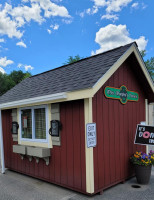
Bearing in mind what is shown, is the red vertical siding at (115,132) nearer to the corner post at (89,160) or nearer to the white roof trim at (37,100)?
the corner post at (89,160)

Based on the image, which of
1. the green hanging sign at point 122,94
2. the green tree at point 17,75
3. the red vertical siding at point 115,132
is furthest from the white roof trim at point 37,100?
the green tree at point 17,75

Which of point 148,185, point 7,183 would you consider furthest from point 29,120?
point 148,185

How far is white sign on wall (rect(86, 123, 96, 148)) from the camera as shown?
146 inches

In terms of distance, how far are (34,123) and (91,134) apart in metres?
2.06

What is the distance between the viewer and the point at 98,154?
4.00 meters

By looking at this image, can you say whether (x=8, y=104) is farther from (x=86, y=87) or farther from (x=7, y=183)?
(x=86, y=87)

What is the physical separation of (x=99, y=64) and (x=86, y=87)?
45.7 inches

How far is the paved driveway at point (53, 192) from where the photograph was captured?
3.88m

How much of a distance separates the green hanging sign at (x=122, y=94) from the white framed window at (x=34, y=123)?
1651mm

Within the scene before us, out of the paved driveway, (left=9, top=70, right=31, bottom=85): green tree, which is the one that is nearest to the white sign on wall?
the paved driveway

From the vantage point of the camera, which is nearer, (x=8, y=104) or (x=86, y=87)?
(x=86, y=87)

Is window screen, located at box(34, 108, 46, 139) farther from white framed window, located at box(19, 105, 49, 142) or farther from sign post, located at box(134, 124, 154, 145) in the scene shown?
sign post, located at box(134, 124, 154, 145)

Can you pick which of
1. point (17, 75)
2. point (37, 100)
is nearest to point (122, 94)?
point (37, 100)

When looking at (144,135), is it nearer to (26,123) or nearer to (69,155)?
(69,155)
